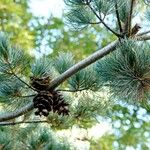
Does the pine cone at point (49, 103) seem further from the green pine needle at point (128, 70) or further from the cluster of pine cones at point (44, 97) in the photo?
the green pine needle at point (128, 70)

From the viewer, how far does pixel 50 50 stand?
533 cm

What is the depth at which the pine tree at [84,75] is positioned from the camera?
150 cm

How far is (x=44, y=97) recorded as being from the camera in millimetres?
1737

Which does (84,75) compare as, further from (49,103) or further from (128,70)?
(128,70)

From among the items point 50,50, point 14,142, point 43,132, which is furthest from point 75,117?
point 50,50

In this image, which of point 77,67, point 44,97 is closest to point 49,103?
point 44,97

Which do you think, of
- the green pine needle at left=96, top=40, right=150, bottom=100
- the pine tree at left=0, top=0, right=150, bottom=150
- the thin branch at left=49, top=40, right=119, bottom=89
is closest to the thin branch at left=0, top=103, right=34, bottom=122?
the pine tree at left=0, top=0, right=150, bottom=150

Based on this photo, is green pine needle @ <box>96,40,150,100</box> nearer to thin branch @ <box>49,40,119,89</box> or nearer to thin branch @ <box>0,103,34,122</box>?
thin branch @ <box>49,40,119,89</box>

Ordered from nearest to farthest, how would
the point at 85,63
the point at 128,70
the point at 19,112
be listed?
1. the point at 128,70
2. the point at 85,63
3. the point at 19,112

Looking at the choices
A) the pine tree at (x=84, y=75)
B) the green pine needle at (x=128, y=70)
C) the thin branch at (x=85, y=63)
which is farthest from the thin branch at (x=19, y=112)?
the green pine needle at (x=128, y=70)

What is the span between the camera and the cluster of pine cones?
68.2 inches

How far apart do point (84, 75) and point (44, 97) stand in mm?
167

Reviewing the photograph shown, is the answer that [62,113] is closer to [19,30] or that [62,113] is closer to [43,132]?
[43,132]

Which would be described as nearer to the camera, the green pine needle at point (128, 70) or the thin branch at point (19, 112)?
the green pine needle at point (128, 70)
